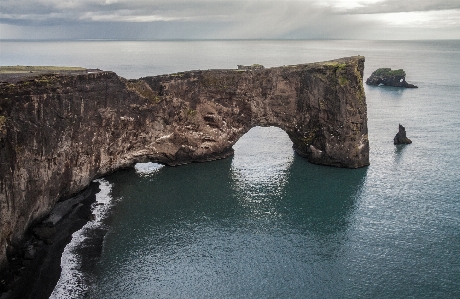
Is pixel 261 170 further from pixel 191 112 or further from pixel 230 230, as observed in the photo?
pixel 230 230

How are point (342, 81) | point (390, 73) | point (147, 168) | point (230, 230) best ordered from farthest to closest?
point (390, 73) < point (147, 168) < point (342, 81) < point (230, 230)

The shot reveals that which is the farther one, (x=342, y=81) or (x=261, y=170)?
(x=261, y=170)

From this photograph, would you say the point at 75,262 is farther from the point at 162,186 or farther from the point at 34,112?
the point at 162,186

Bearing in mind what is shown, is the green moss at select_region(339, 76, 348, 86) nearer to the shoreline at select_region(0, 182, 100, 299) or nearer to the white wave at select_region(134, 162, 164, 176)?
the white wave at select_region(134, 162, 164, 176)

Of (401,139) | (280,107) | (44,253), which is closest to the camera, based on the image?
(44,253)

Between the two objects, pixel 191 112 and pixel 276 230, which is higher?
pixel 191 112

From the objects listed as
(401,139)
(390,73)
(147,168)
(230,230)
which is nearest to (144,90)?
(147,168)

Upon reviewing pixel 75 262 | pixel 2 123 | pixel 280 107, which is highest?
pixel 280 107

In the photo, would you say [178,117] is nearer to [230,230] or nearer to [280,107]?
[280,107]
